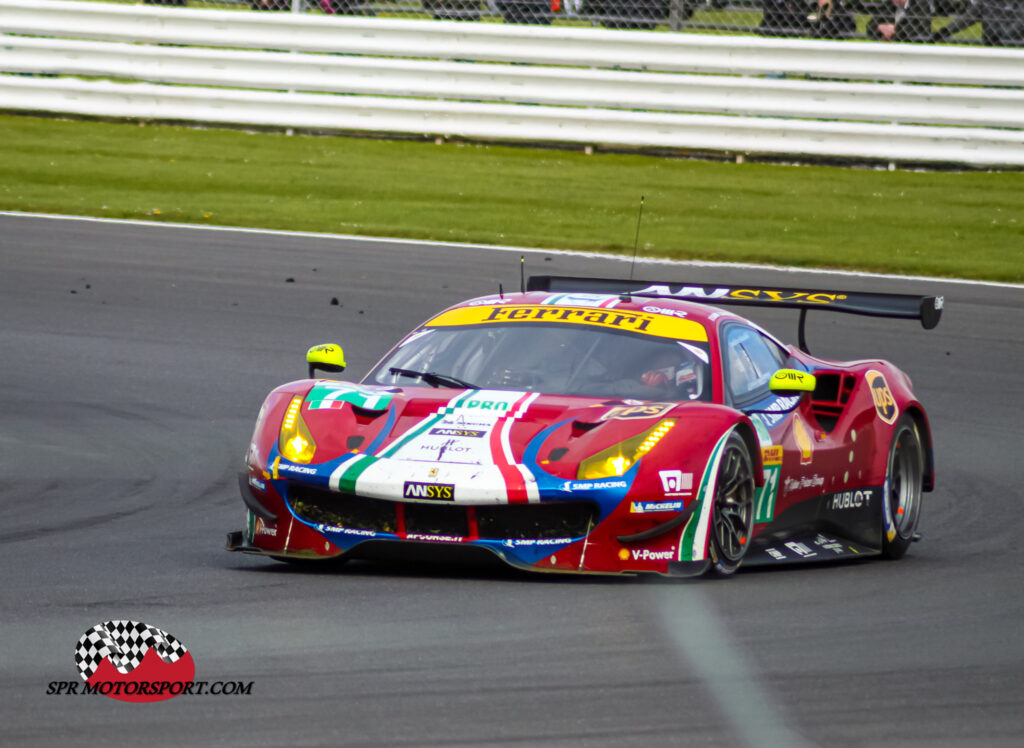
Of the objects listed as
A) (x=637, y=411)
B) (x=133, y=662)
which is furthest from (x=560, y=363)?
(x=133, y=662)

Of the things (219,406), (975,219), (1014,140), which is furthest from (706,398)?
(1014,140)

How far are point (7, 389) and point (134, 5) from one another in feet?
34.8

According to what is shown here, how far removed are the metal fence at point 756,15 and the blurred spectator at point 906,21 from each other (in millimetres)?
10

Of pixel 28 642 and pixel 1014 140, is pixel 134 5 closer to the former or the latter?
pixel 1014 140

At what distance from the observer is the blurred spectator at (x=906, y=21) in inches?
723

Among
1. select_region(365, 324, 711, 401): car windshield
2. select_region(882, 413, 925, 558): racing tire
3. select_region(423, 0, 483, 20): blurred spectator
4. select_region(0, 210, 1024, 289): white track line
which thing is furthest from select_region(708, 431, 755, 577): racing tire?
select_region(423, 0, 483, 20): blurred spectator

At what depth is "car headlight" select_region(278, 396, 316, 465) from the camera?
647cm

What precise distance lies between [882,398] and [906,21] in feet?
37.0

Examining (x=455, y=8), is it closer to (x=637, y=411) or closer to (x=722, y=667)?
(x=637, y=411)

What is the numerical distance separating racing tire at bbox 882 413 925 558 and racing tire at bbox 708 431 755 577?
1.21m

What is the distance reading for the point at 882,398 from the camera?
801cm

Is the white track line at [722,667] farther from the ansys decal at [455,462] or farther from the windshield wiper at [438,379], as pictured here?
the windshield wiper at [438,379]

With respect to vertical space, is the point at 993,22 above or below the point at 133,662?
above

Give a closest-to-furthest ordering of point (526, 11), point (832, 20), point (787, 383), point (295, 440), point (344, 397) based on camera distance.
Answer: point (295, 440)
point (344, 397)
point (787, 383)
point (832, 20)
point (526, 11)
